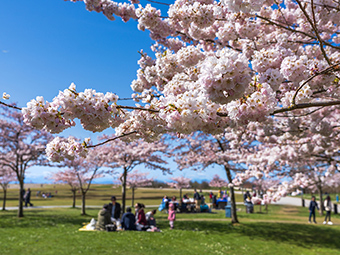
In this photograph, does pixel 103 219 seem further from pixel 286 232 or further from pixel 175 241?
pixel 286 232

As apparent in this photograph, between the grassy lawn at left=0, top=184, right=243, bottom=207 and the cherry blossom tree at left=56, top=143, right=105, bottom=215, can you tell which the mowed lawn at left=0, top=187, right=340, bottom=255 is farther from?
the grassy lawn at left=0, top=184, right=243, bottom=207

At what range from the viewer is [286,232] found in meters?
13.7

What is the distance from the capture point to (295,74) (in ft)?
10.0

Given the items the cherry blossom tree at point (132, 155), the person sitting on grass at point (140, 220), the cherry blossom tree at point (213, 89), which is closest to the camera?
the cherry blossom tree at point (213, 89)

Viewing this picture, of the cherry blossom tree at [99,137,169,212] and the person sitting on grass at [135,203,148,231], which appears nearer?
the person sitting on grass at [135,203,148,231]

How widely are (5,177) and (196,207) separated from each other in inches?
838

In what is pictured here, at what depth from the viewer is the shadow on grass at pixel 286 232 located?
12.0 m

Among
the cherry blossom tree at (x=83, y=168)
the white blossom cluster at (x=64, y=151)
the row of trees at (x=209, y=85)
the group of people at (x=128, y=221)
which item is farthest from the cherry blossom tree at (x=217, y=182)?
the white blossom cluster at (x=64, y=151)

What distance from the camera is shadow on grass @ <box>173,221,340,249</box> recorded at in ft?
39.3

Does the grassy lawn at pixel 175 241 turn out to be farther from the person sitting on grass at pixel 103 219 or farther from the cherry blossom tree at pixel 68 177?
the cherry blossom tree at pixel 68 177

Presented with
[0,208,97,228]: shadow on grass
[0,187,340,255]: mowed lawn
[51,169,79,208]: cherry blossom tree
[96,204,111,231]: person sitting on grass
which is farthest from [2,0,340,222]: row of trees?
[51,169,79,208]: cherry blossom tree

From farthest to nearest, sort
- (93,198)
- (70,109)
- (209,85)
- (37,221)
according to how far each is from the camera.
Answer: (93,198)
(37,221)
(70,109)
(209,85)

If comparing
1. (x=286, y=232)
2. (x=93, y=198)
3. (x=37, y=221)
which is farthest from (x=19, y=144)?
(x=93, y=198)

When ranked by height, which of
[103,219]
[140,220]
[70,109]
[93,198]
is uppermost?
[70,109]
